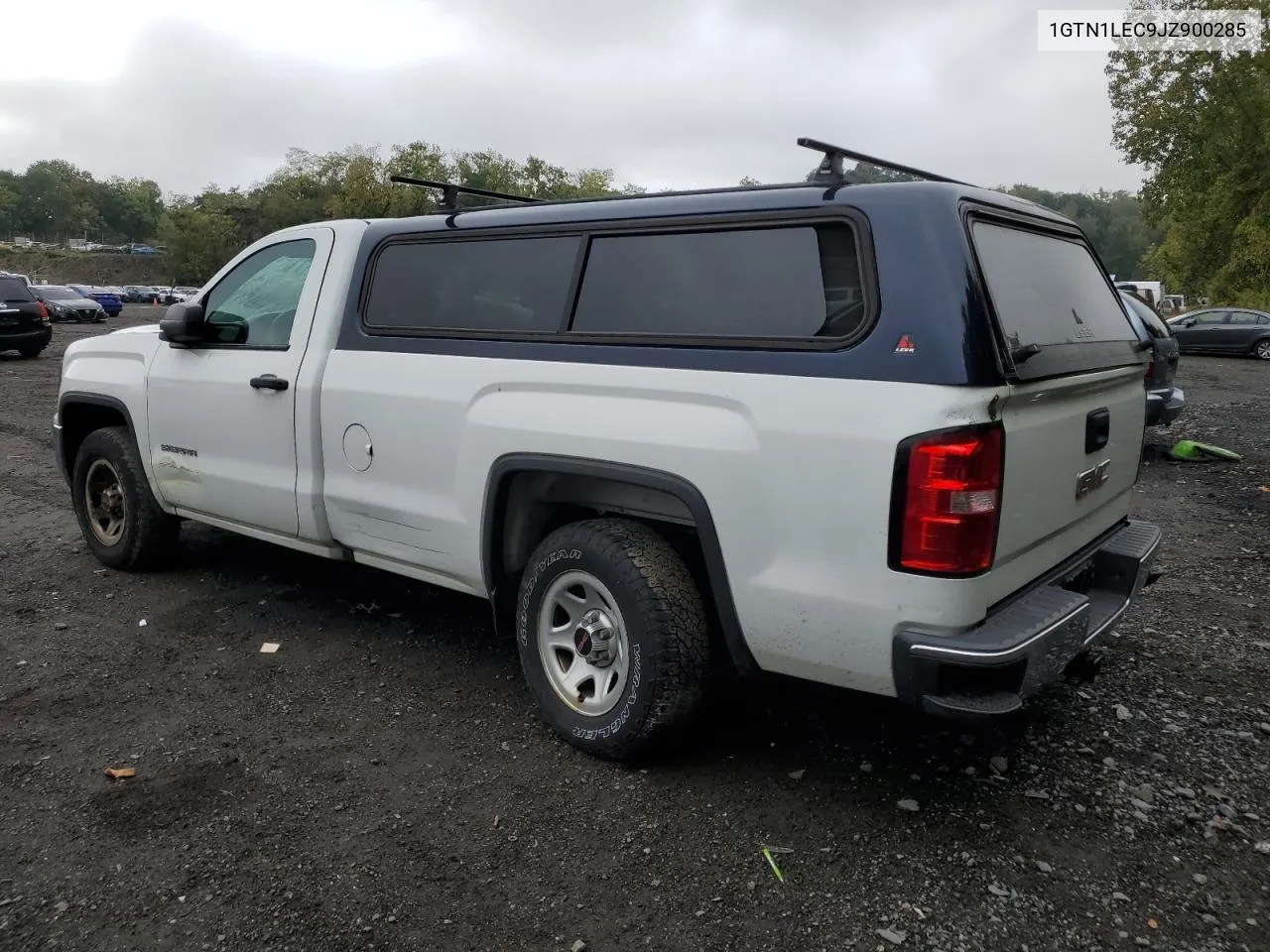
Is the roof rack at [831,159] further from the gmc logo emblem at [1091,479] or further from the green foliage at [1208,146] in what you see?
the green foliage at [1208,146]

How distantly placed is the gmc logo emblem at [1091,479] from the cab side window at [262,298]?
11.0 ft

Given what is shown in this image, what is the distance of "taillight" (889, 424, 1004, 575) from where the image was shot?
262 centimetres

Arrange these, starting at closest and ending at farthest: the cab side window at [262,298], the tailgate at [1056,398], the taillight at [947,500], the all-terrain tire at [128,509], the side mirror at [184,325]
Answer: the taillight at [947,500]
the tailgate at [1056,398]
the cab side window at [262,298]
the side mirror at [184,325]
the all-terrain tire at [128,509]

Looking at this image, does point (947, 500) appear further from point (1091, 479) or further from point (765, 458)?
point (1091, 479)

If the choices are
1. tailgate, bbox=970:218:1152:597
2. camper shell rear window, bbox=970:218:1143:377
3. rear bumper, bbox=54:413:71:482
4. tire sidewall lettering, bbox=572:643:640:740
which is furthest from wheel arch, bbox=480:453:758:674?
rear bumper, bbox=54:413:71:482

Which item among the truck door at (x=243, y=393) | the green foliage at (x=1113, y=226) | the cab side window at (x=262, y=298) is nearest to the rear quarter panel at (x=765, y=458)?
the truck door at (x=243, y=393)

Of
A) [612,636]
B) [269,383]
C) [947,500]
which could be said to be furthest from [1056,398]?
[269,383]

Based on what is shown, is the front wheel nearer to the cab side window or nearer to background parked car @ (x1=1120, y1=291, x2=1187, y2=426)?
the cab side window

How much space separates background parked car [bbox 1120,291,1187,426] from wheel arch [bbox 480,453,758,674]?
6.58m

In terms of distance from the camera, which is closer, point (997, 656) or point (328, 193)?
point (997, 656)

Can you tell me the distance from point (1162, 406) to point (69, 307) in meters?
37.3

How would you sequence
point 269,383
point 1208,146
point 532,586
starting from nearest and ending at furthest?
point 532,586, point 269,383, point 1208,146

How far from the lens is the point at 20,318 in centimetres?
1845

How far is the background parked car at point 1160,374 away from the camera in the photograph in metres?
8.61
